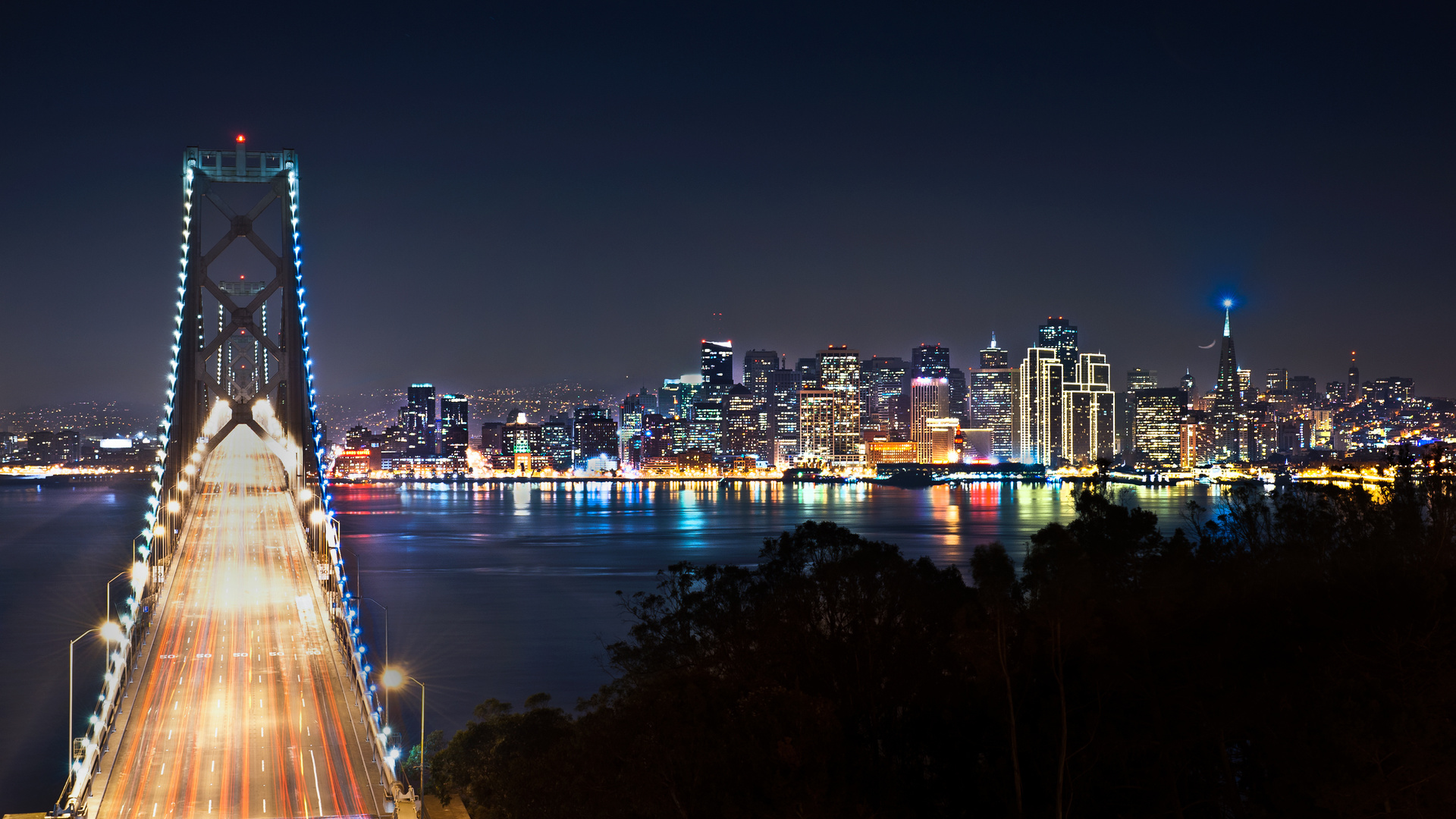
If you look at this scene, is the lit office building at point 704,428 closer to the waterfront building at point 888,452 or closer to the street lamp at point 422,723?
the waterfront building at point 888,452

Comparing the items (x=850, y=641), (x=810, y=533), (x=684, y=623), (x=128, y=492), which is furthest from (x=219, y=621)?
(x=128, y=492)

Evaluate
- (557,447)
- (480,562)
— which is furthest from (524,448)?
(480,562)

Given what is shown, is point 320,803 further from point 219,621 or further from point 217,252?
point 217,252

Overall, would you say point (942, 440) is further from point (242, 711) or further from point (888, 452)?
point (242, 711)

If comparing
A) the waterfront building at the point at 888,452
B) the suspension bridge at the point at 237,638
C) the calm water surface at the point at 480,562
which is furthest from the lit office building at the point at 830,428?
the suspension bridge at the point at 237,638

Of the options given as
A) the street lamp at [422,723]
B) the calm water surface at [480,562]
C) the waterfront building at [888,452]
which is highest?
the waterfront building at [888,452]

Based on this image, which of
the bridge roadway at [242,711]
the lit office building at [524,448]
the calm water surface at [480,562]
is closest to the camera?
the bridge roadway at [242,711]

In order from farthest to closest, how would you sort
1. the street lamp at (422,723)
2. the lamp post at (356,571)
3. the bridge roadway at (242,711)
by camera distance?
1. the lamp post at (356,571)
2. the street lamp at (422,723)
3. the bridge roadway at (242,711)
